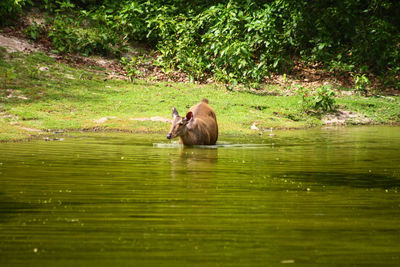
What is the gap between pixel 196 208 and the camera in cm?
556

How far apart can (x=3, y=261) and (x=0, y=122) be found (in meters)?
10.8

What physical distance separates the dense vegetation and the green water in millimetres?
12355

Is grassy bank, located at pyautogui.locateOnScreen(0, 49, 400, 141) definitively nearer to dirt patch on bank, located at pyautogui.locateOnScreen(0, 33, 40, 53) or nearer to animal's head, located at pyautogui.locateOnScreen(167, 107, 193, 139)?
dirt patch on bank, located at pyautogui.locateOnScreen(0, 33, 40, 53)

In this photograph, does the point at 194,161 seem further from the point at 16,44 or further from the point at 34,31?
the point at 34,31

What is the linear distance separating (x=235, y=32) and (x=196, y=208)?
1862 cm

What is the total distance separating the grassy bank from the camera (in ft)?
49.6

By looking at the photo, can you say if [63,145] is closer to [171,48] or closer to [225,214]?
[225,214]

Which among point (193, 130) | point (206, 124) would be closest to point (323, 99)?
point (206, 124)

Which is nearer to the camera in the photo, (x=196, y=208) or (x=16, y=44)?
(x=196, y=208)

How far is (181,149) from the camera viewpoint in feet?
39.9

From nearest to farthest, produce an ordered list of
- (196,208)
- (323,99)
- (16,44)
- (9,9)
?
(196,208), (323,99), (16,44), (9,9)

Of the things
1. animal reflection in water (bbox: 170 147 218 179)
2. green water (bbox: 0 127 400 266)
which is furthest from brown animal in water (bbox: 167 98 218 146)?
green water (bbox: 0 127 400 266)

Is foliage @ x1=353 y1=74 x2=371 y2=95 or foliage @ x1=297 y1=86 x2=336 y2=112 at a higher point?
foliage @ x1=353 y1=74 x2=371 y2=95

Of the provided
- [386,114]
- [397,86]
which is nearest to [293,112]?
[386,114]
